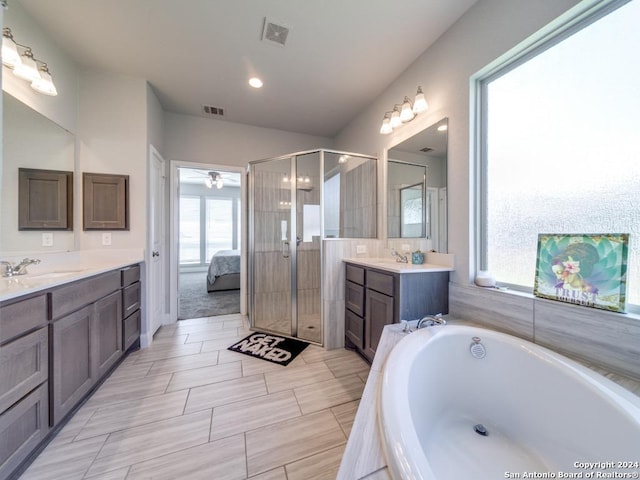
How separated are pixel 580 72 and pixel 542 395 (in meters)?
1.60

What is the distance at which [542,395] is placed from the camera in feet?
3.28

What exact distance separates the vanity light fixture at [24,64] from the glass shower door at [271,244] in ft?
5.64

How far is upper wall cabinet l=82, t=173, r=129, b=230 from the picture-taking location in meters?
2.14

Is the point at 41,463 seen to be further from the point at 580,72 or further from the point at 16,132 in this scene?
the point at 580,72

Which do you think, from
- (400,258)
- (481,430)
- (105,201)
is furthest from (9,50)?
(481,430)

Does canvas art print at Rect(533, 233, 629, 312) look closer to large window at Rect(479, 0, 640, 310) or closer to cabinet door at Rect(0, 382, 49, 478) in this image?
large window at Rect(479, 0, 640, 310)

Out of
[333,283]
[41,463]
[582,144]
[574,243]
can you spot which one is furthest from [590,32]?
[41,463]

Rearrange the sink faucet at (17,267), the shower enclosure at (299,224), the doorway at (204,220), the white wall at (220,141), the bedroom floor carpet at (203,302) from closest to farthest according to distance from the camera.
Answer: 1. the sink faucet at (17,267)
2. the shower enclosure at (299,224)
3. the white wall at (220,141)
4. the bedroom floor carpet at (203,302)
5. the doorway at (204,220)

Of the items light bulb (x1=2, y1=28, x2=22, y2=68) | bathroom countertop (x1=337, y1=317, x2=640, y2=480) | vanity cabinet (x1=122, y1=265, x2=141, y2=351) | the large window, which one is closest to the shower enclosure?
vanity cabinet (x1=122, y1=265, x2=141, y2=351)

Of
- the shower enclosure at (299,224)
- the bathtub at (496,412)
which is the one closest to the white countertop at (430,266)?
the bathtub at (496,412)

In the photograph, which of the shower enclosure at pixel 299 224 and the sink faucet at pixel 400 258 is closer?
the sink faucet at pixel 400 258

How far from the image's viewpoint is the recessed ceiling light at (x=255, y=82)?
92.0 inches

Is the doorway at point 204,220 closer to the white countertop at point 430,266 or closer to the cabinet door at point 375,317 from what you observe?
the cabinet door at point 375,317

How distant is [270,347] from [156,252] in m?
1.66
